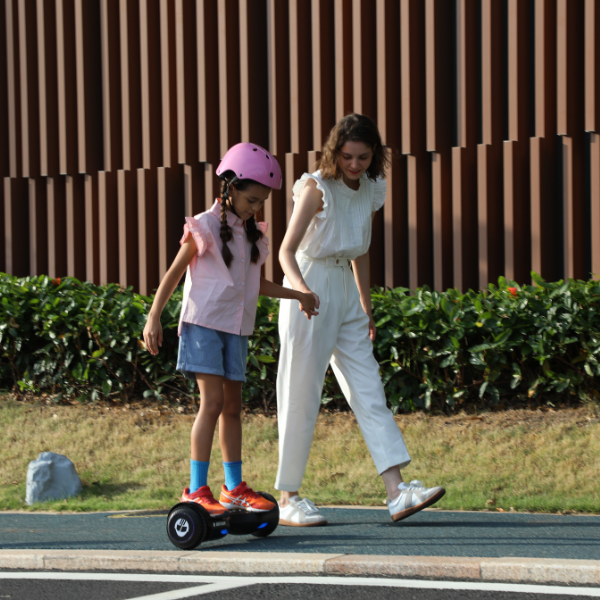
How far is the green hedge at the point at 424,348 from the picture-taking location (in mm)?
6078

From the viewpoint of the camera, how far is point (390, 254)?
8180 millimetres

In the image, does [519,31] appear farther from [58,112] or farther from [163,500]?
[58,112]

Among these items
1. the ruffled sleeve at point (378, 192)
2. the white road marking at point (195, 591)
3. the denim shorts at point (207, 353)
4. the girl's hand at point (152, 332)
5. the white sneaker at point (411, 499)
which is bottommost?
the white road marking at point (195, 591)

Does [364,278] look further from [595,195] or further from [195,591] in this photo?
[595,195]

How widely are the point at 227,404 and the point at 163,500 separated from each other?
1728 millimetres

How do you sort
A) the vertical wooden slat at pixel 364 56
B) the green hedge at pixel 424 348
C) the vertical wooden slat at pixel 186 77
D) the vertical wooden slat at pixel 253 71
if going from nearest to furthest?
the green hedge at pixel 424 348 < the vertical wooden slat at pixel 364 56 < the vertical wooden slat at pixel 253 71 < the vertical wooden slat at pixel 186 77

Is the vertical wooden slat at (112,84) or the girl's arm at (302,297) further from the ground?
the vertical wooden slat at (112,84)

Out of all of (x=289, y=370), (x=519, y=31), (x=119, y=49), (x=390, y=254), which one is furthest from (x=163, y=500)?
(x=119, y=49)

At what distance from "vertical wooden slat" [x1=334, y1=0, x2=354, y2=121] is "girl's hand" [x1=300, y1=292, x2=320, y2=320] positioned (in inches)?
184

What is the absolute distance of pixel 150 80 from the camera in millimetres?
9648

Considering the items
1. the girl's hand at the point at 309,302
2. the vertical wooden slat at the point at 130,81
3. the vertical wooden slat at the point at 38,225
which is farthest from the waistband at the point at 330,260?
the vertical wooden slat at the point at 38,225

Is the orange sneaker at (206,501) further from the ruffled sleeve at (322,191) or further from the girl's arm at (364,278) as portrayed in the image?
the ruffled sleeve at (322,191)

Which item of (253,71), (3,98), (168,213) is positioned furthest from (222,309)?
(3,98)

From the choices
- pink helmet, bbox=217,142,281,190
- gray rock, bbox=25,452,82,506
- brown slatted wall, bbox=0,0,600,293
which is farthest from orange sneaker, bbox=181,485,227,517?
brown slatted wall, bbox=0,0,600,293
